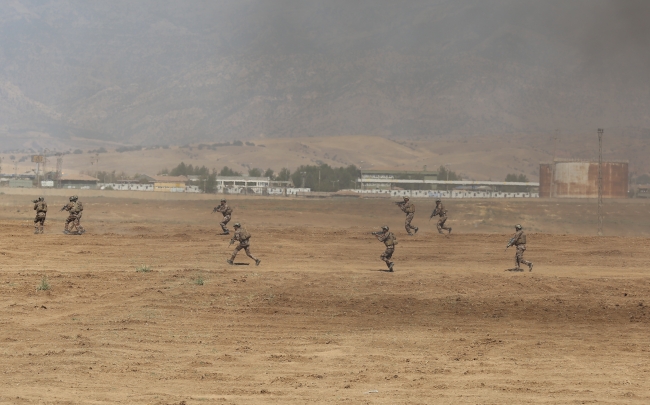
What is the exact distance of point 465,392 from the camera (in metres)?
14.1

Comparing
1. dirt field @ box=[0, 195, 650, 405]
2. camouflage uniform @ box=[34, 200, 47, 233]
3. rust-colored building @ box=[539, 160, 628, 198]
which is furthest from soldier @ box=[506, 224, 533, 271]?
rust-colored building @ box=[539, 160, 628, 198]

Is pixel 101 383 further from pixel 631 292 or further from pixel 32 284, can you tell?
pixel 631 292

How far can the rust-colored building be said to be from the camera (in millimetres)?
124375

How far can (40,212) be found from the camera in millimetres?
37594

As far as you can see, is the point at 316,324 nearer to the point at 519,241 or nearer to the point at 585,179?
the point at 519,241

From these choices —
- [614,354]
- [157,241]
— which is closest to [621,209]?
[157,241]

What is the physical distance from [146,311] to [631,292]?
13.1 meters

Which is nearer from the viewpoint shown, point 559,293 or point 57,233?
point 559,293

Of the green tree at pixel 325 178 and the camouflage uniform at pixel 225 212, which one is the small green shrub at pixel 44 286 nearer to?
the camouflage uniform at pixel 225 212

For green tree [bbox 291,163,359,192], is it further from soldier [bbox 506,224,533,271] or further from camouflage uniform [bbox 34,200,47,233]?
soldier [bbox 506,224,533,271]

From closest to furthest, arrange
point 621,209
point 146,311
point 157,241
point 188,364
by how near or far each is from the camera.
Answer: point 188,364 < point 146,311 < point 157,241 < point 621,209

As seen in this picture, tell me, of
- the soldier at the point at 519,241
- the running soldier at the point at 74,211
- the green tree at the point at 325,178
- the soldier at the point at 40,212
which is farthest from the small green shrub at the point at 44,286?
the green tree at the point at 325,178

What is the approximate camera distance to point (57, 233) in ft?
129

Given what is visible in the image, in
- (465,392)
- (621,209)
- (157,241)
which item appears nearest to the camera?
(465,392)
